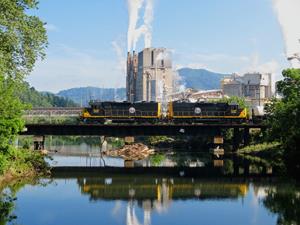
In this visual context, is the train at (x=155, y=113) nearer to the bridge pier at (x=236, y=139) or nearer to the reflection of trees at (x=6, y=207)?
the bridge pier at (x=236, y=139)

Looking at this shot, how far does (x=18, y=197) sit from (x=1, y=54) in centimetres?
994

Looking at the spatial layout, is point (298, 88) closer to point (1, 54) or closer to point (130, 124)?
point (130, 124)

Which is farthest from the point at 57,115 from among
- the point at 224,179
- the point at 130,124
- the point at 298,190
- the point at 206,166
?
the point at 298,190

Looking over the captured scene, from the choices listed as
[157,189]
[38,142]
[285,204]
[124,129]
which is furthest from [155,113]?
[285,204]

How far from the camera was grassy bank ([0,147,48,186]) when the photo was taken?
35.9 m

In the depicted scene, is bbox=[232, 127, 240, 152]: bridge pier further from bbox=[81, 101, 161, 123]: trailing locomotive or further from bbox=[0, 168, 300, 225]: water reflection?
bbox=[0, 168, 300, 225]: water reflection

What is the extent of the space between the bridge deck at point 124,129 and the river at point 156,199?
26167mm

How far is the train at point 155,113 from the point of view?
81.6 metres

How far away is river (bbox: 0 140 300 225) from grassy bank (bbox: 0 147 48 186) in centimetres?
143

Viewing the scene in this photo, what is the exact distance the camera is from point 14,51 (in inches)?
1353

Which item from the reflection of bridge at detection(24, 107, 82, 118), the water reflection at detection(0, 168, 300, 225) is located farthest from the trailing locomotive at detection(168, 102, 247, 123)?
the reflection of bridge at detection(24, 107, 82, 118)

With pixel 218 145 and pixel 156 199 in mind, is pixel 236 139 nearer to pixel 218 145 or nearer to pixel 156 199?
pixel 218 145

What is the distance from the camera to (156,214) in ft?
94.7

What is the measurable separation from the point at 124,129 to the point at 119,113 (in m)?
3.88
